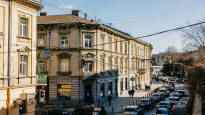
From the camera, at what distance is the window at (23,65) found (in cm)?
2572

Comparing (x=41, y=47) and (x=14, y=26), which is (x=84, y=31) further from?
(x=14, y=26)

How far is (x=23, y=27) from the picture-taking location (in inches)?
1022

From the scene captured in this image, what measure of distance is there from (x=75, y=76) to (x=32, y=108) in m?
18.1

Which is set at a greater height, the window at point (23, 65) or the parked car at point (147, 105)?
the window at point (23, 65)

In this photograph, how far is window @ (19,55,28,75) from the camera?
25.7m

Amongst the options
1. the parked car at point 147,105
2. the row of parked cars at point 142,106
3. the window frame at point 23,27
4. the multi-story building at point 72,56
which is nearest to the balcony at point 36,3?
the window frame at point 23,27

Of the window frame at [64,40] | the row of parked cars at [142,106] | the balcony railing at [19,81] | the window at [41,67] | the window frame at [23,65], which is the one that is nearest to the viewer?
the balcony railing at [19,81]

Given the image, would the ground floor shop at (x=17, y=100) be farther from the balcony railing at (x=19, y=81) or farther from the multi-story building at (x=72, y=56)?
the multi-story building at (x=72, y=56)

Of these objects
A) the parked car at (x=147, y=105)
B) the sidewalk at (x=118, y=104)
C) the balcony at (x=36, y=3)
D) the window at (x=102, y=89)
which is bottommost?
the sidewalk at (x=118, y=104)

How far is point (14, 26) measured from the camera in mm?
24438

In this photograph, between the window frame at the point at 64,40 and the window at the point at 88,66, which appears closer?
the window at the point at 88,66

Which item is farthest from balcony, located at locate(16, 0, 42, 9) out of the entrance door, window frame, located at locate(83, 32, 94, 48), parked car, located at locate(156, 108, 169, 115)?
the entrance door

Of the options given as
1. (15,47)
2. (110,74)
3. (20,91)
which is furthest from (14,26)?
(110,74)

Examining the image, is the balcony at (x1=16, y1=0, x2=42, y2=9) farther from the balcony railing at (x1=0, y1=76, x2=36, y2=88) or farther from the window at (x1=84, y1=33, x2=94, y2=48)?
the window at (x1=84, y1=33, x2=94, y2=48)
